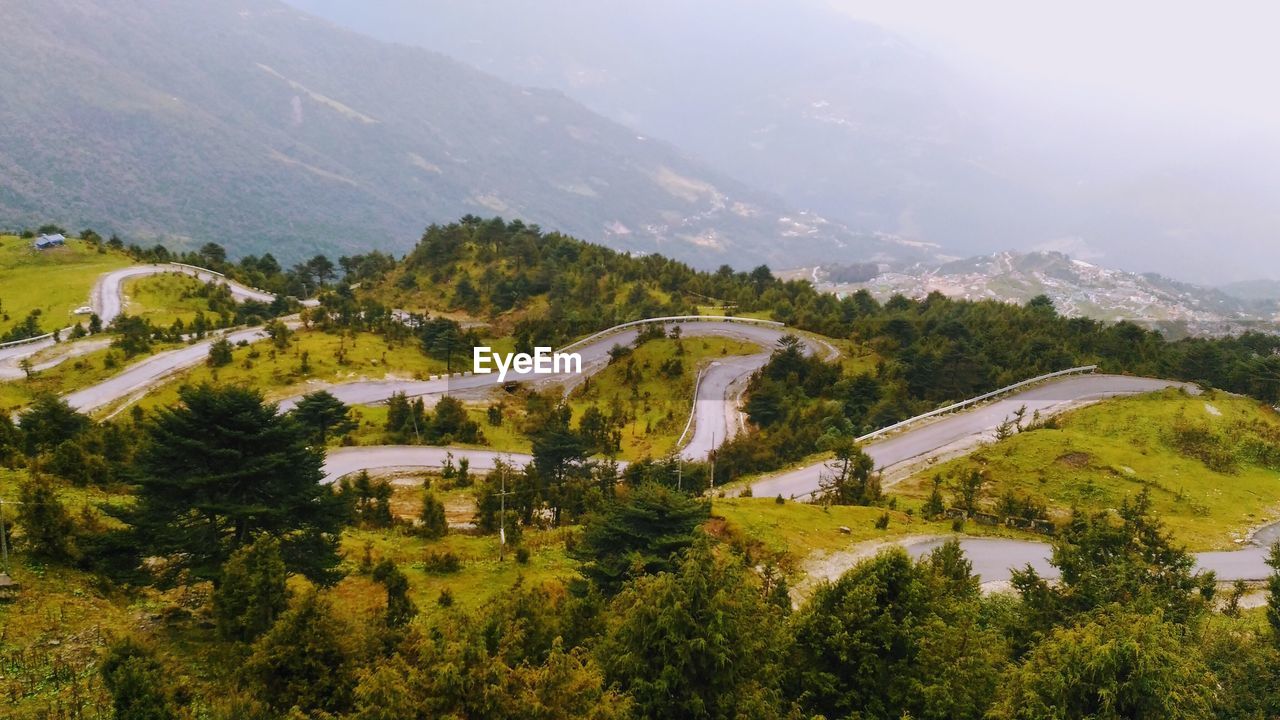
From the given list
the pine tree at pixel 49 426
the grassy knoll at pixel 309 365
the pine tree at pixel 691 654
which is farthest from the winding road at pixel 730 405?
the pine tree at pixel 691 654

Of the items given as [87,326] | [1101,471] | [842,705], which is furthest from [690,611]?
[87,326]

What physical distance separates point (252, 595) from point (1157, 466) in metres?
38.3

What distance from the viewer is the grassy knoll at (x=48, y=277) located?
6103cm

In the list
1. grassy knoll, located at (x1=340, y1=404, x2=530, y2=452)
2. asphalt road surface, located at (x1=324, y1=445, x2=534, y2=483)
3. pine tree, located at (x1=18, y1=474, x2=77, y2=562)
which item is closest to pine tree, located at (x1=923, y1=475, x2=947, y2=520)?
asphalt road surface, located at (x1=324, y1=445, x2=534, y2=483)

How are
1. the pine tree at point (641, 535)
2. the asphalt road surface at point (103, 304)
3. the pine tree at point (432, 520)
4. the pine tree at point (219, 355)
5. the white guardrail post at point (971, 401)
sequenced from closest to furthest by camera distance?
the pine tree at point (641, 535)
the pine tree at point (432, 520)
the white guardrail post at point (971, 401)
the pine tree at point (219, 355)
the asphalt road surface at point (103, 304)

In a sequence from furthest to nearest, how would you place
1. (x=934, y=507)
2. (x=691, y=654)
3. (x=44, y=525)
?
(x=934, y=507)
(x=44, y=525)
(x=691, y=654)

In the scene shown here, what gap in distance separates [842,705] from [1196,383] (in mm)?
48003

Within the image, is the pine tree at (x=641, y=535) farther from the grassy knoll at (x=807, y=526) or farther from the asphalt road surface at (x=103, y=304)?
the asphalt road surface at (x=103, y=304)

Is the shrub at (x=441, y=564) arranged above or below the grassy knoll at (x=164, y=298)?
below

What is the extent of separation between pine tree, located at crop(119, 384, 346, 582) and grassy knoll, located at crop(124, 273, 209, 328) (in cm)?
5734

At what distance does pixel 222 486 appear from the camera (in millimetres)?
12438

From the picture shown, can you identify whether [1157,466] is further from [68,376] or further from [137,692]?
[68,376]

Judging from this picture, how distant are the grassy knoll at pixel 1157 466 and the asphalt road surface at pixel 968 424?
2.44 metres

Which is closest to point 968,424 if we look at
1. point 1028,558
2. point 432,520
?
point 1028,558
